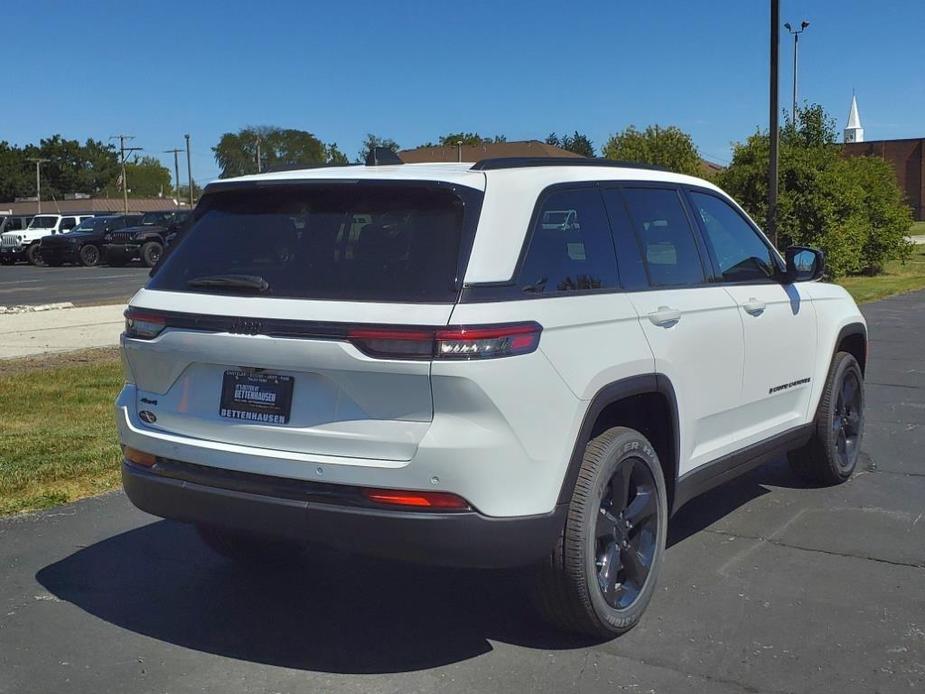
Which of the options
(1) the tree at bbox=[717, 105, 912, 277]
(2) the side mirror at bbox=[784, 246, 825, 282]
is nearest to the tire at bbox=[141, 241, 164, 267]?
(1) the tree at bbox=[717, 105, 912, 277]

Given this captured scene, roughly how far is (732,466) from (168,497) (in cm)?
263

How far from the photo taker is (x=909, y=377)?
10.7 metres

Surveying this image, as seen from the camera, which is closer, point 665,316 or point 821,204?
point 665,316

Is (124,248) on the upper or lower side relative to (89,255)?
upper

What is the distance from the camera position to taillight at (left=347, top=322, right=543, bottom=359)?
3.50m

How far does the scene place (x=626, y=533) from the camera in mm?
4277

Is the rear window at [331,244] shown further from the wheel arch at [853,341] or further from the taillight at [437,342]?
the wheel arch at [853,341]

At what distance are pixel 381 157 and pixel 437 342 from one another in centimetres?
142

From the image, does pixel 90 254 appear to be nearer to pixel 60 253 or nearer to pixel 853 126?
pixel 60 253

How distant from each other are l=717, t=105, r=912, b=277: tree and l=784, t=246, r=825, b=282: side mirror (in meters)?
17.7

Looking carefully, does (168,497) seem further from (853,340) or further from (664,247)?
(853,340)

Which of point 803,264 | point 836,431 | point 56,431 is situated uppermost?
point 803,264

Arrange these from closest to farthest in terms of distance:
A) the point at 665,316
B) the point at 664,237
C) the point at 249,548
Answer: the point at 665,316, the point at 664,237, the point at 249,548

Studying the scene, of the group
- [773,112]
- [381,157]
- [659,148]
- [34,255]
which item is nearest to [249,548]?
[381,157]
